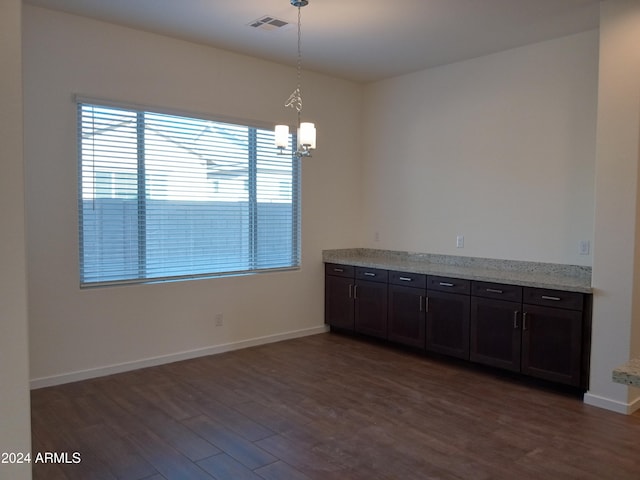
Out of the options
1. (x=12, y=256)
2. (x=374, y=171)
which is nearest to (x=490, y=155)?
(x=374, y=171)

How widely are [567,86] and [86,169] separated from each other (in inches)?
160

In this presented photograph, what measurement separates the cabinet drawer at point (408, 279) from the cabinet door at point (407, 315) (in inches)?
1.5

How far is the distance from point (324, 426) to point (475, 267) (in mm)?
2387

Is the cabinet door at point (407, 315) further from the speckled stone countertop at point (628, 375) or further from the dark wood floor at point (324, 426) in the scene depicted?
the speckled stone countertop at point (628, 375)

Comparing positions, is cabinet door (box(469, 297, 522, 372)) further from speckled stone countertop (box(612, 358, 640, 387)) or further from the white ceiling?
speckled stone countertop (box(612, 358, 640, 387))

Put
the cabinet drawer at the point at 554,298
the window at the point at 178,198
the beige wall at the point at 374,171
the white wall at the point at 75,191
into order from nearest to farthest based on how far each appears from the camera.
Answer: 1. the beige wall at the point at 374,171
2. the cabinet drawer at the point at 554,298
3. the white wall at the point at 75,191
4. the window at the point at 178,198

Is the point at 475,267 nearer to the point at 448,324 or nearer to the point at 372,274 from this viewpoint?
the point at 448,324

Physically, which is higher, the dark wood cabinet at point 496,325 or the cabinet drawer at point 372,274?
the cabinet drawer at point 372,274

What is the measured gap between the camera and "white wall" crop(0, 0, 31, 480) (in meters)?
1.84

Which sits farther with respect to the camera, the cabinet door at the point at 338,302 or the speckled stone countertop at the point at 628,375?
the cabinet door at the point at 338,302

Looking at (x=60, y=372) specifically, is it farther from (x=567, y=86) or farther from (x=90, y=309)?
(x=567, y=86)

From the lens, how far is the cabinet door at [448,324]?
4.46 meters

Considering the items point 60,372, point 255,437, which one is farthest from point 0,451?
point 60,372

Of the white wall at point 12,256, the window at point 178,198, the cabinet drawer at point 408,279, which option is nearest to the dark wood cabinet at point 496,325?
the cabinet drawer at point 408,279
